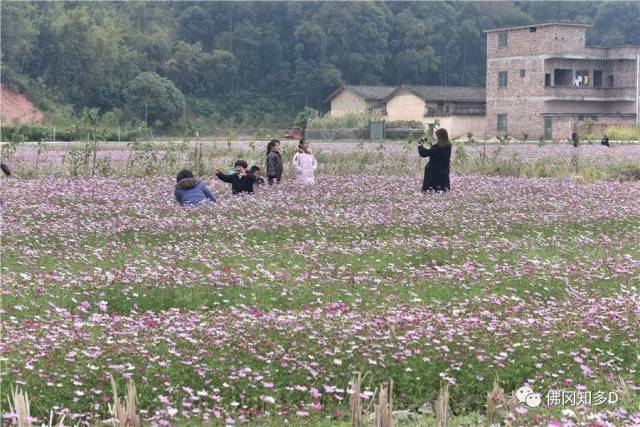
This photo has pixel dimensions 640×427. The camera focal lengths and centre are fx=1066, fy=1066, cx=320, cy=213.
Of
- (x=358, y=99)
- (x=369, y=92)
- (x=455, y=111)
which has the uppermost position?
(x=369, y=92)

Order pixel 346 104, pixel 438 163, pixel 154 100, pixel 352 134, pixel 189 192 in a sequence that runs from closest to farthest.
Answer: pixel 189 192, pixel 438 163, pixel 352 134, pixel 154 100, pixel 346 104

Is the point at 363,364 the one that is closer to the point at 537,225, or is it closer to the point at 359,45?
the point at 537,225

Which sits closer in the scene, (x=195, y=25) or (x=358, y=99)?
(x=358, y=99)

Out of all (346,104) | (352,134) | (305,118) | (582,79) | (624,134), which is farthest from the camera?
(346,104)

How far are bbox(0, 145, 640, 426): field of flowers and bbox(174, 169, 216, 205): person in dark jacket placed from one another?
0.49 meters

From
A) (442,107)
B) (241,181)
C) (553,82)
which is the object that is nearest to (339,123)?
(442,107)

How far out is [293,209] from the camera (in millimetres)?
18672

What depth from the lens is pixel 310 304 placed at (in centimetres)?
1137

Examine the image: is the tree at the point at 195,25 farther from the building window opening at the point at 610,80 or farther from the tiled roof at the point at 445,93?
the building window opening at the point at 610,80

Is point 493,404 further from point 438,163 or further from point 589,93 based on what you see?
point 589,93

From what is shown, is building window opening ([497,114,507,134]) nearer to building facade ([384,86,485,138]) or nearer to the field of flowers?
building facade ([384,86,485,138])

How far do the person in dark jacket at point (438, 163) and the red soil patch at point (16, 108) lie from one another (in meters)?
58.8

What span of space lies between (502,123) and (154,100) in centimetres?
2768

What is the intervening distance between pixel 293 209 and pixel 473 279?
6.38m
